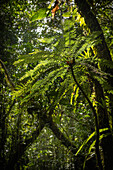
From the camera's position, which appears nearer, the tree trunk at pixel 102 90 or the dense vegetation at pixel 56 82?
the dense vegetation at pixel 56 82

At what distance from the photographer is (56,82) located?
232 cm

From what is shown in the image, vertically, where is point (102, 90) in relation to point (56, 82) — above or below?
below

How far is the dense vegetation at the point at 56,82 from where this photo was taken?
25.2 inches

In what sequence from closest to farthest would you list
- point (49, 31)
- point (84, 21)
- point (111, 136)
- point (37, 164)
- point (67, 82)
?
point (67, 82)
point (111, 136)
point (84, 21)
point (49, 31)
point (37, 164)

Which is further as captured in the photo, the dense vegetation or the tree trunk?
the tree trunk

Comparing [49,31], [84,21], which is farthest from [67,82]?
[49,31]

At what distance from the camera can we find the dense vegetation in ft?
2.10

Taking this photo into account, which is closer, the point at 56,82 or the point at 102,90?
the point at 102,90

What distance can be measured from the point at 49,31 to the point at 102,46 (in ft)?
8.09

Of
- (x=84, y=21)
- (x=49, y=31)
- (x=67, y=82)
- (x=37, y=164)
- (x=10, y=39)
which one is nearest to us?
(x=67, y=82)

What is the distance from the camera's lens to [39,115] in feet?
8.56

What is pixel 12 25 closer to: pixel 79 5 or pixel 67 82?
pixel 79 5

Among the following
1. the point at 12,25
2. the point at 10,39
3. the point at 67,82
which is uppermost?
the point at 12,25

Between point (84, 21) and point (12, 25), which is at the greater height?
point (12, 25)
